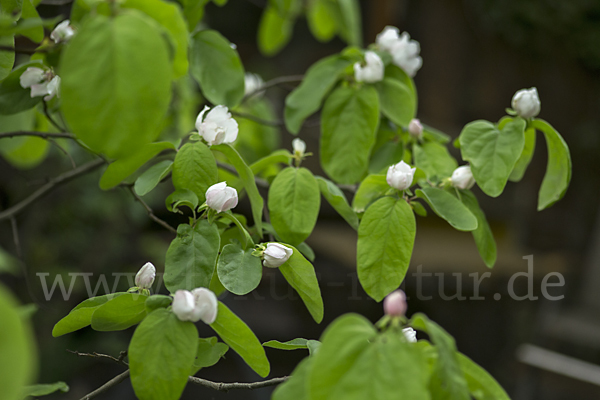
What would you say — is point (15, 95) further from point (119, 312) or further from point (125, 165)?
point (119, 312)

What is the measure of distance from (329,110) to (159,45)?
1.23ft

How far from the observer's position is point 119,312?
0.39 m

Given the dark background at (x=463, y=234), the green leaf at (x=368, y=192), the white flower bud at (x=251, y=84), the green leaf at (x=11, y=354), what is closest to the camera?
the green leaf at (x=11, y=354)

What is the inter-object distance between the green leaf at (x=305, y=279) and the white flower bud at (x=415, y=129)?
290mm

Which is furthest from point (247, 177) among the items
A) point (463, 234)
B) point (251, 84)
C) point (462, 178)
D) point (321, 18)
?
point (463, 234)

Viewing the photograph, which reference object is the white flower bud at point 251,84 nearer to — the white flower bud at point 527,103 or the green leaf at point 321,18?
the green leaf at point 321,18

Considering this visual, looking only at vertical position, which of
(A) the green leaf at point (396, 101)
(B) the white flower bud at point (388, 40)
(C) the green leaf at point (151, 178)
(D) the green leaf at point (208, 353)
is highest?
(B) the white flower bud at point (388, 40)

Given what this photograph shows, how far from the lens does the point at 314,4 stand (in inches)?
40.8

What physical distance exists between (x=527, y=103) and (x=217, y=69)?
40 centimetres

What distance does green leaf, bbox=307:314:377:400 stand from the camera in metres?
0.28

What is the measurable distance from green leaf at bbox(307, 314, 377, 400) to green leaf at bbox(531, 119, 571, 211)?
36cm

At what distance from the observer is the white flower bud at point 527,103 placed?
0.54 metres

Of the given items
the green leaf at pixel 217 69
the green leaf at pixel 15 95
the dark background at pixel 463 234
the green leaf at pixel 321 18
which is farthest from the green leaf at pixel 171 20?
the dark background at pixel 463 234

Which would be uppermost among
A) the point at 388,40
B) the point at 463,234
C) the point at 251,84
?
the point at 388,40
